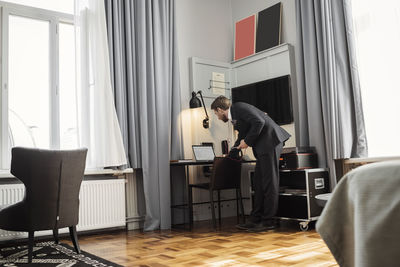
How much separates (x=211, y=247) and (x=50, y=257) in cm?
118

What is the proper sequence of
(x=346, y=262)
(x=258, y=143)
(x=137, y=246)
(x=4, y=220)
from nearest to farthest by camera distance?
1. (x=346, y=262)
2. (x=4, y=220)
3. (x=137, y=246)
4. (x=258, y=143)

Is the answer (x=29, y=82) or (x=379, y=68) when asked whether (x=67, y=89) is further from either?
(x=379, y=68)

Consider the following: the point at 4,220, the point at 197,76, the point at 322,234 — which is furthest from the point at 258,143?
the point at 322,234

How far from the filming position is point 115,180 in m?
3.91

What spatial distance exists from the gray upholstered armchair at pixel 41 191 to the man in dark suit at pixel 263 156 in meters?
1.67

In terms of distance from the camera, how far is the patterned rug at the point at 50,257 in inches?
99.8

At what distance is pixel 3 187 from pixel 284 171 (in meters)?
2.67

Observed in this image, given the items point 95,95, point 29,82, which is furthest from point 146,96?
point 29,82

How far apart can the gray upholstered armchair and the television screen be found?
→ 247 cm

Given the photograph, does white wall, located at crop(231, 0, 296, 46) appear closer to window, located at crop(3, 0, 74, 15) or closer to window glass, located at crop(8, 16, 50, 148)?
window, located at crop(3, 0, 74, 15)

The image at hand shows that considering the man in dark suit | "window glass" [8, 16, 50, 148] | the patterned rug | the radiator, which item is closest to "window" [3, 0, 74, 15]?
"window glass" [8, 16, 50, 148]

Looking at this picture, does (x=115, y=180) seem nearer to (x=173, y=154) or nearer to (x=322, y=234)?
(x=173, y=154)

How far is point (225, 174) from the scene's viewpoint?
4.03m

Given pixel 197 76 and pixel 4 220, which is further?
pixel 197 76
